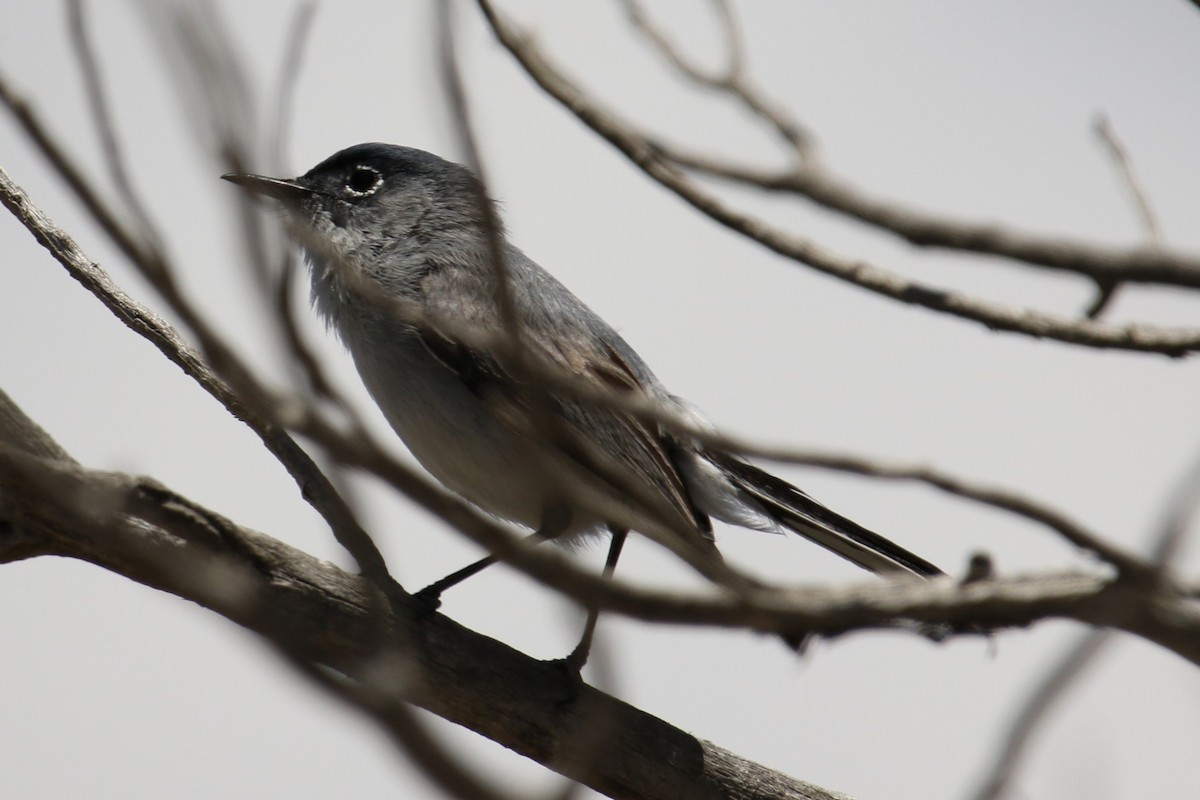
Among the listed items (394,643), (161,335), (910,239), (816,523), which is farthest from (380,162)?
(910,239)

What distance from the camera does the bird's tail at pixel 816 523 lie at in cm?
398

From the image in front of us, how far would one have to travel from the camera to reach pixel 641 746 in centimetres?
351

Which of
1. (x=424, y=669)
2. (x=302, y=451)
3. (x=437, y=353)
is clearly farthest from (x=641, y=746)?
(x=437, y=353)

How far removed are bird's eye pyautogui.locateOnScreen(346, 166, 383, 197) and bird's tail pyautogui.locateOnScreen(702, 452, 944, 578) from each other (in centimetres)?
187

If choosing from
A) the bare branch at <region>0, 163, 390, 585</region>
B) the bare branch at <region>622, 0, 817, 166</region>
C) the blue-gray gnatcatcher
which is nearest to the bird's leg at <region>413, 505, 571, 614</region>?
the blue-gray gnatcatcher

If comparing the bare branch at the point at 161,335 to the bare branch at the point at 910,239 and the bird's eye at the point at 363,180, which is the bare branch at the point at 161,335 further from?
the bare branch at the point at 910,239

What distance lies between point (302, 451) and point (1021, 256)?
8.23 feet

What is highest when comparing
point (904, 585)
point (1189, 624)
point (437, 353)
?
point (437, 353)

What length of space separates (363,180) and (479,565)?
2.05m

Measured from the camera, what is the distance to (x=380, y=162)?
5398mm

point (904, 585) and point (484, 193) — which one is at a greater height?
point (484, 193)

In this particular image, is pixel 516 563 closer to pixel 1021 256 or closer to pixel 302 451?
pixel 1021 256

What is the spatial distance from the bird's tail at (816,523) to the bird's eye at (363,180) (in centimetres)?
187

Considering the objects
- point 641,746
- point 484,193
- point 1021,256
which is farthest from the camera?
point 641,746
